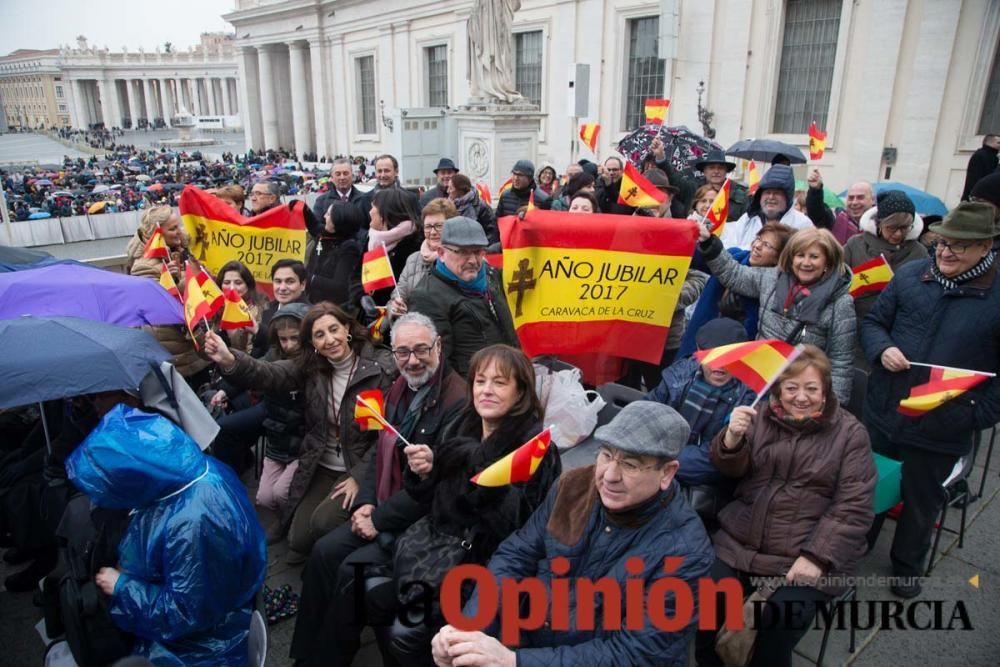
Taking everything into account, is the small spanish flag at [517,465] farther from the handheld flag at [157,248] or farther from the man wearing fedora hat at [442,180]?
the man wearing fedora hat at [442,180]

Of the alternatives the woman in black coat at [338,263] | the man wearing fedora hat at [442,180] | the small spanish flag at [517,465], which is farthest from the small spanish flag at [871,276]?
the man wearing fedora hat at [442,180]

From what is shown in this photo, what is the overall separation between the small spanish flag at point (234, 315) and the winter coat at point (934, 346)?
3.88 metres

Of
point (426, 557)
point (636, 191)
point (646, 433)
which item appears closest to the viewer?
point (646, 433)

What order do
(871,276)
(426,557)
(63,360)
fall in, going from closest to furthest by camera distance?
(426,557), (63,360), (871,276)

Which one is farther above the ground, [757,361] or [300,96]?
[300,96]

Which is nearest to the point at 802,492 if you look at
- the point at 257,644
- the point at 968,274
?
the point at 968,274

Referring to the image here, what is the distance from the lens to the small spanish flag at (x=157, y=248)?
4.99 m

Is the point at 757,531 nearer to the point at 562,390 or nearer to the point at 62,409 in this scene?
the point at 562,390

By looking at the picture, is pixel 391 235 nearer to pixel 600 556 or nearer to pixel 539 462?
pixel 539 462

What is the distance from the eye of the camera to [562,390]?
357 centimetres

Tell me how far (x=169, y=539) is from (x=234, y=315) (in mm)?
2374

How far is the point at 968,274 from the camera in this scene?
3307mm

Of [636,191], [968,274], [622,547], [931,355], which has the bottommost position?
[622,547]

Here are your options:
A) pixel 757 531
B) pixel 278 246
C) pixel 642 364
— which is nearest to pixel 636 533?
pixel 757 531
